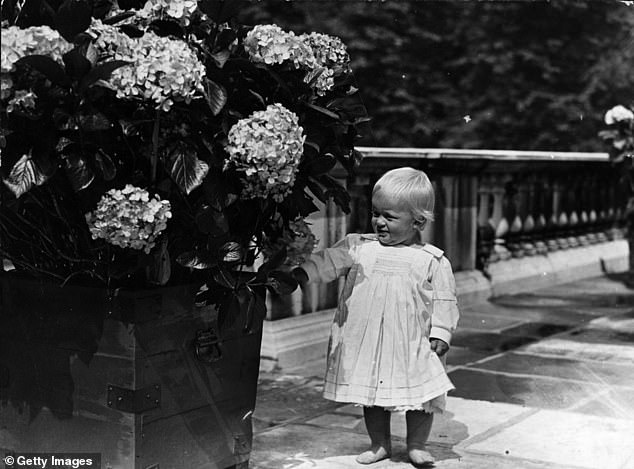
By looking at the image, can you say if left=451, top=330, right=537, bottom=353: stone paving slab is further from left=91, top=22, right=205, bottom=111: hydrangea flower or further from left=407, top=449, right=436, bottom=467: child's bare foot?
left=91, top=22, right=205, bottom=111: hydrangea flower

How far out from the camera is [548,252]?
10.7 metres

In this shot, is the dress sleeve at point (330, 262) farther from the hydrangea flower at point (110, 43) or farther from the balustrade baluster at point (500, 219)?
the balustrade baluster at point (500, 219)

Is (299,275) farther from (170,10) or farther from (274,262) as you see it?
(170,10)

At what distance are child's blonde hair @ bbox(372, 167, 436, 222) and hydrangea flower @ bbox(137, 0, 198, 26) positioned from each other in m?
1.18

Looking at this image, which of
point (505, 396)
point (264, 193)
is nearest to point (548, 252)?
point (505, 396)

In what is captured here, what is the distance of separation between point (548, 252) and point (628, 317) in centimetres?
245

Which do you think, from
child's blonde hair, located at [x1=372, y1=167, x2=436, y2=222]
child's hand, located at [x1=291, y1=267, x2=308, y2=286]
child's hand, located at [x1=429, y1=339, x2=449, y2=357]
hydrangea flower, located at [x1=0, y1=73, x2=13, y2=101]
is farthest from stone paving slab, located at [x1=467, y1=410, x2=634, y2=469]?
hydrangea flower, located at [x1=0, y1=73, x2=13, y2=101]

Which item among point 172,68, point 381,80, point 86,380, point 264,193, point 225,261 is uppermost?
Result: point 381,80

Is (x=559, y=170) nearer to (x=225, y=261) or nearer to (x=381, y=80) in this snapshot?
(x=225, y=261)

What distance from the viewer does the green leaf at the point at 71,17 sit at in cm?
316

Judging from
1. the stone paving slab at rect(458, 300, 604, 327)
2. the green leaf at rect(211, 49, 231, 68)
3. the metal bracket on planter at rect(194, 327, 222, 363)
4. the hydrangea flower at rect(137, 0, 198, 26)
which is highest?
the hydrangea flower at rect(137, 0, 198, 26)

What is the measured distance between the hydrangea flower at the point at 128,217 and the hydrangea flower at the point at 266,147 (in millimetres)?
295

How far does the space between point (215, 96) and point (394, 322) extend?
136 centimetres

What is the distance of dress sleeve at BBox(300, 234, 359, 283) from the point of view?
4285mm
